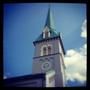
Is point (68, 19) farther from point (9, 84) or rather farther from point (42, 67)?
point (9, 84)

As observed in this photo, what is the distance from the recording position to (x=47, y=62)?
5.65 metres

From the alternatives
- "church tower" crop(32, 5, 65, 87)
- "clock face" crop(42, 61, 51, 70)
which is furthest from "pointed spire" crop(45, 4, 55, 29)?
"clock face" crop(42, 61, 51, 70)

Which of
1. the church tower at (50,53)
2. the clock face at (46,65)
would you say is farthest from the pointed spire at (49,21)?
the clock face at (46,65)

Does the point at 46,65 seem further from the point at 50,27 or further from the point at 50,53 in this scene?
the point at 50,27

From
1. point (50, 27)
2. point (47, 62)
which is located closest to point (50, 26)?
point (50, 27)

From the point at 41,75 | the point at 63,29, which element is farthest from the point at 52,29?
the point at 41,75

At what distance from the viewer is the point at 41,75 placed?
5.61m

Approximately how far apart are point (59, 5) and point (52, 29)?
0.29m

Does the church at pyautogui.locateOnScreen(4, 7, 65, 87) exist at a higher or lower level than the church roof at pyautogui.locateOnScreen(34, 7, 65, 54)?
lower

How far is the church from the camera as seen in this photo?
550 cm

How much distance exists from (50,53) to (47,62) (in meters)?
0.11

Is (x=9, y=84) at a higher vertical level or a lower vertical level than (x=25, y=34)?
lower

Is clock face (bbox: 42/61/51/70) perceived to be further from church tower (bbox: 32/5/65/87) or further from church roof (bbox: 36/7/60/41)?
church roof (bbox: 36/7/60/41)

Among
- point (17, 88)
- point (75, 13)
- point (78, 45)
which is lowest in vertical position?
point (17, 88)
